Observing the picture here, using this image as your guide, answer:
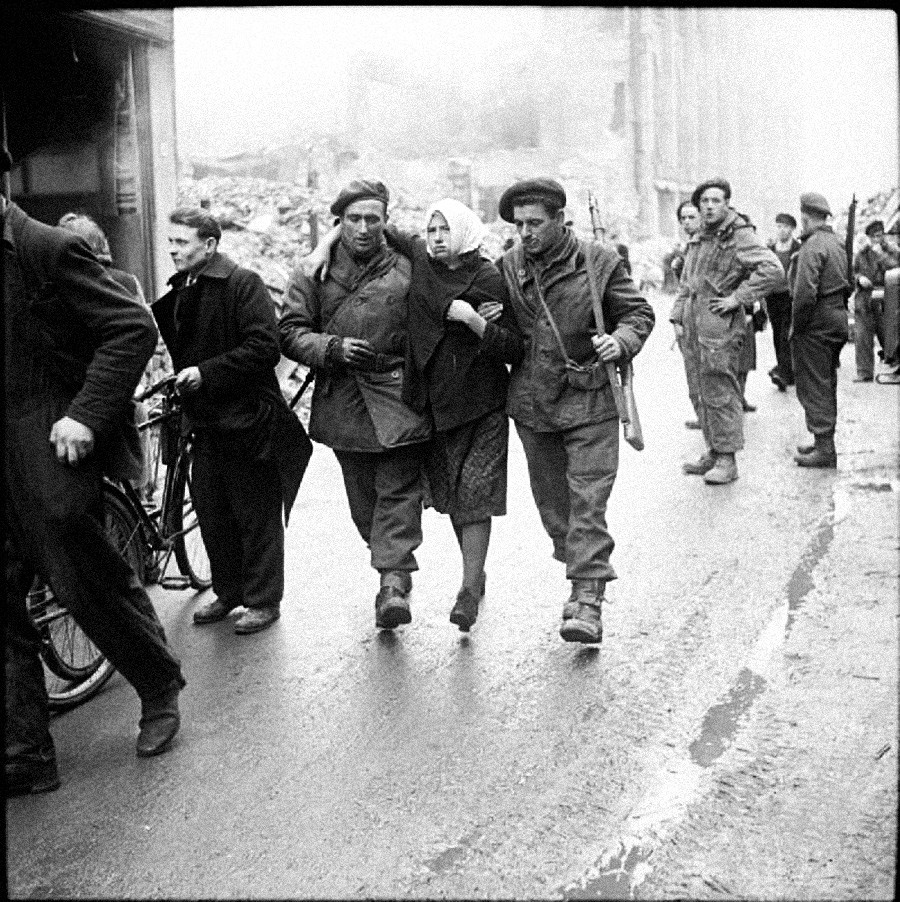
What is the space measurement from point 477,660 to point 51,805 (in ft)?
6.22

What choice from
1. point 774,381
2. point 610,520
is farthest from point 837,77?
point 610,520

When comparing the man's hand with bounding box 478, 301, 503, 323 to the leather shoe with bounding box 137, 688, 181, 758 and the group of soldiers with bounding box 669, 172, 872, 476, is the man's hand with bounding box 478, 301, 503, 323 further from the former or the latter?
the group of soldiers with bounding box 669, 172, 872, 476

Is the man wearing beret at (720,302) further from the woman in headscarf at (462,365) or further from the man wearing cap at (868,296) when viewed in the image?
the man wearing cap at (868,296)

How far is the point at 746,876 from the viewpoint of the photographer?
3318 millimetres

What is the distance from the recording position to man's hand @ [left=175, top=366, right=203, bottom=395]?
5.30 metres

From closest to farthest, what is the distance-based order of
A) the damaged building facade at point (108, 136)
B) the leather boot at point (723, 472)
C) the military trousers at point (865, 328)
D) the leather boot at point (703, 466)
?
1. the leather boot at point (723, 472)
2. the leather boot at point (703, 466)
3. the damaged building facade at point (108, 136)
4. the military trousers at point (865, 328)

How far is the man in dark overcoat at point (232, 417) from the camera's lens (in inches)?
214

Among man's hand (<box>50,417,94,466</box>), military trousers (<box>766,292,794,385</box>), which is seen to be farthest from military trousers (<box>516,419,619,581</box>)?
military trousers (<box>766,292,794,385</box>)

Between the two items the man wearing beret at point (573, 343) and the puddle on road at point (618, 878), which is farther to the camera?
the man wearing beret at point (573, 343)

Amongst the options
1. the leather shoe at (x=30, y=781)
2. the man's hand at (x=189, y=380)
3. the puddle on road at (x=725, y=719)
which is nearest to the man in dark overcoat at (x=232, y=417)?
the man's hand at (x=189, y=380)

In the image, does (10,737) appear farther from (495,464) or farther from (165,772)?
(495,464)

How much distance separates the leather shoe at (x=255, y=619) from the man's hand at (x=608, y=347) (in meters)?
1.91

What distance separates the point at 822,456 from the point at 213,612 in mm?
5432

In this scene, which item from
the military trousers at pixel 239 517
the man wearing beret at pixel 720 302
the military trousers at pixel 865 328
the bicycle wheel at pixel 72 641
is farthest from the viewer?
the military trousers at pixel 865 328
